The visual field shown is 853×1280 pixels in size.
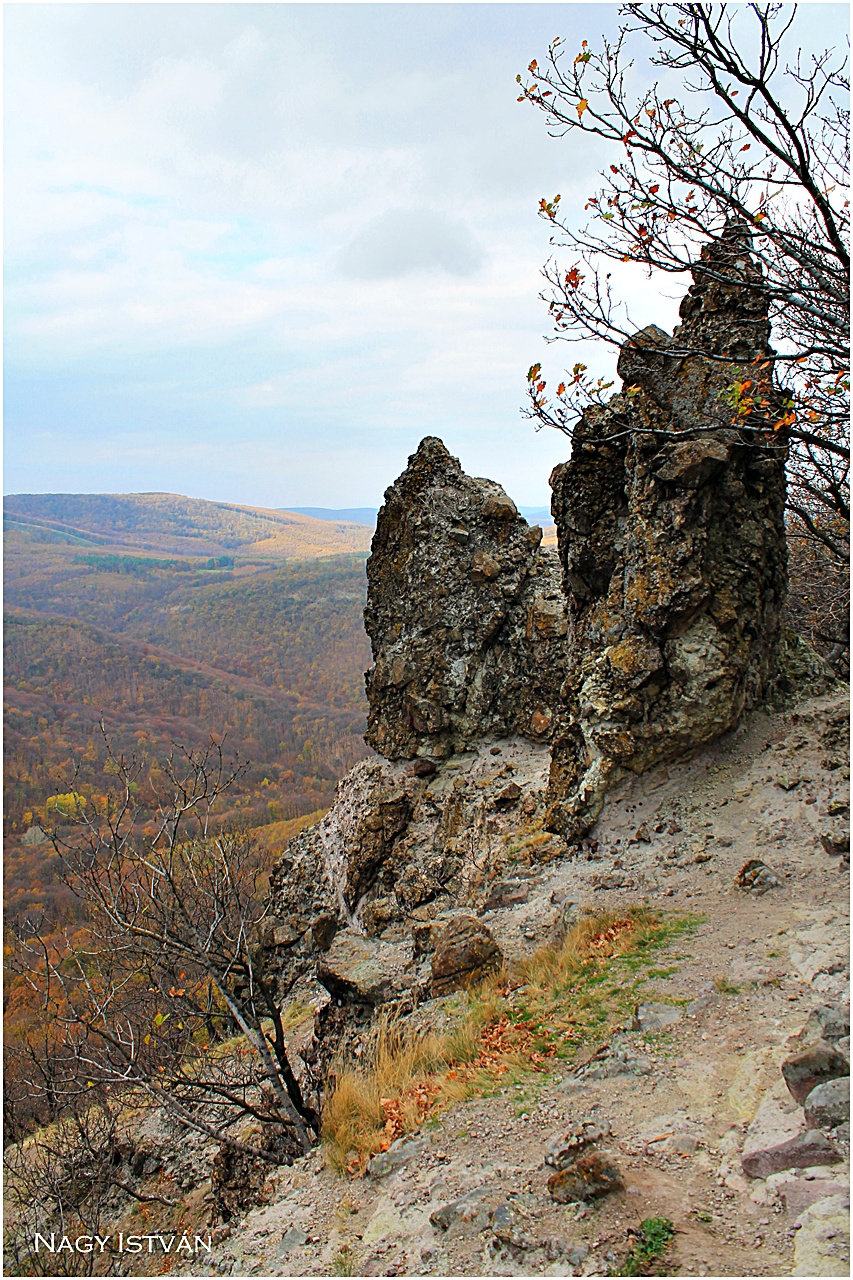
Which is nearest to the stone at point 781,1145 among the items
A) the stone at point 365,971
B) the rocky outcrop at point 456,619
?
the stone at point 365,971

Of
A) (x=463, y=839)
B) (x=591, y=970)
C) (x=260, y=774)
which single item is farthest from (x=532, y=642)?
(x=260, y=774)

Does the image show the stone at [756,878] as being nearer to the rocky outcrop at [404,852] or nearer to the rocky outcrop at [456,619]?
the rocky outcrop at [404,852]

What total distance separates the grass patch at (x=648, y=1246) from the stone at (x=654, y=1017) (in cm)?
167

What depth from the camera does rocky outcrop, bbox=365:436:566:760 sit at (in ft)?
38.7

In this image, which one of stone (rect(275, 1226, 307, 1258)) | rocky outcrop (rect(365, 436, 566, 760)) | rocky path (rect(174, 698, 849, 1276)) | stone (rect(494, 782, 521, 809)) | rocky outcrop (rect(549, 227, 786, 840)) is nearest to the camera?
rocky path (rect(174, 698, 849, 1276))

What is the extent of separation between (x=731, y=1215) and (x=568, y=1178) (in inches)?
29.3

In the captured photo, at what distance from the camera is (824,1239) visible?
299cm

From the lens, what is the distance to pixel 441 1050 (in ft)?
18.2

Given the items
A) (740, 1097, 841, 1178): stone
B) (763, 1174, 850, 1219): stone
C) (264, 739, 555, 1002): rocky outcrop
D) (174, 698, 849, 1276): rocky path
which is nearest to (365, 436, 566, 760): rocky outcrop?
(264, 739, 555, 1002): rocky outcrop

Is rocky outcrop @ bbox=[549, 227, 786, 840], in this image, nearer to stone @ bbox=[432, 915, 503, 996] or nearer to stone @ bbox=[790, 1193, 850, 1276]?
stone @ bbox=[432, 915, 503, 996]

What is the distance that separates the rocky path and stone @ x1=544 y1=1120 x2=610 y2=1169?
0.17 feet

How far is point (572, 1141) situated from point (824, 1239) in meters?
1.36

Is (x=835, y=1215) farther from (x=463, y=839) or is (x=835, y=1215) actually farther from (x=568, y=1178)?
(x=463, y=839)

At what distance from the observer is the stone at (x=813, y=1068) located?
372 centimetres
